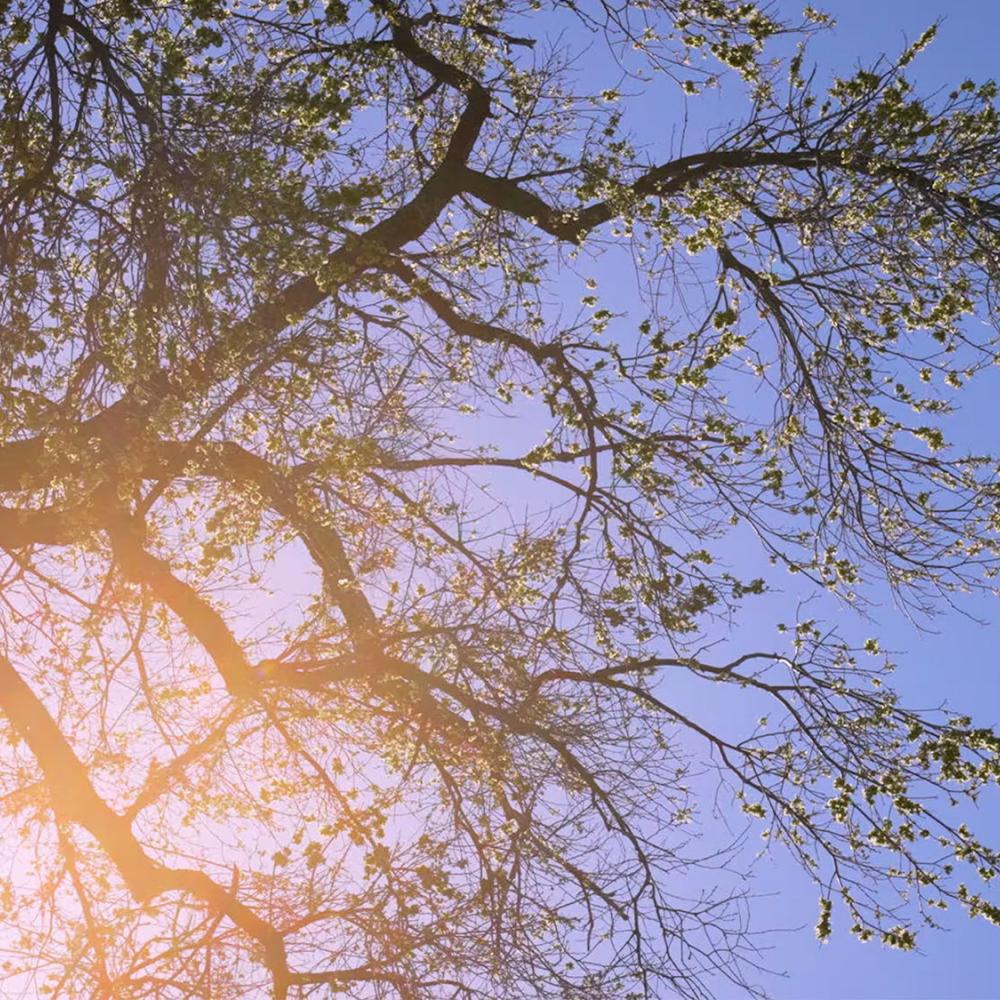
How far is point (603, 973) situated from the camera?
8.47 m

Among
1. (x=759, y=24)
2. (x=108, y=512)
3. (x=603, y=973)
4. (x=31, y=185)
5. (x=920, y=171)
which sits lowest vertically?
(x=603, y=973)

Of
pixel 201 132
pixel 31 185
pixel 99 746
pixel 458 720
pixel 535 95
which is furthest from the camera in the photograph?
pixel 99 746

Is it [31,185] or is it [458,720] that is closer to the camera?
[31,185]

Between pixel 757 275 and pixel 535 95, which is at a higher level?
pixel 535 95

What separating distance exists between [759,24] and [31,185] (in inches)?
222

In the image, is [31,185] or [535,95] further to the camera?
[535,95]

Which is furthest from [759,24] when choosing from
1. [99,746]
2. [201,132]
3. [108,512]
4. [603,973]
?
[99,746]

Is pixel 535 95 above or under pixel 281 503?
above

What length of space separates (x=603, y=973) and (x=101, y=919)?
15.2 ft

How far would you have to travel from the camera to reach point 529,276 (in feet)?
32.2

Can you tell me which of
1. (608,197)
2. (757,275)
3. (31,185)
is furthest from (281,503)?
(757,275)

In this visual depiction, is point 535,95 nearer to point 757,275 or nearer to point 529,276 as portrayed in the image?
point 529,276

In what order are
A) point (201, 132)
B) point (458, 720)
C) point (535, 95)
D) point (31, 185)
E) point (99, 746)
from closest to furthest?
1. point (201, 132)
2. point (31, 185)
3. point (458, 720)
4. point (535, 95)
5. point (99, 746)

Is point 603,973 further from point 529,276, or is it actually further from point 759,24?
point 759,24
